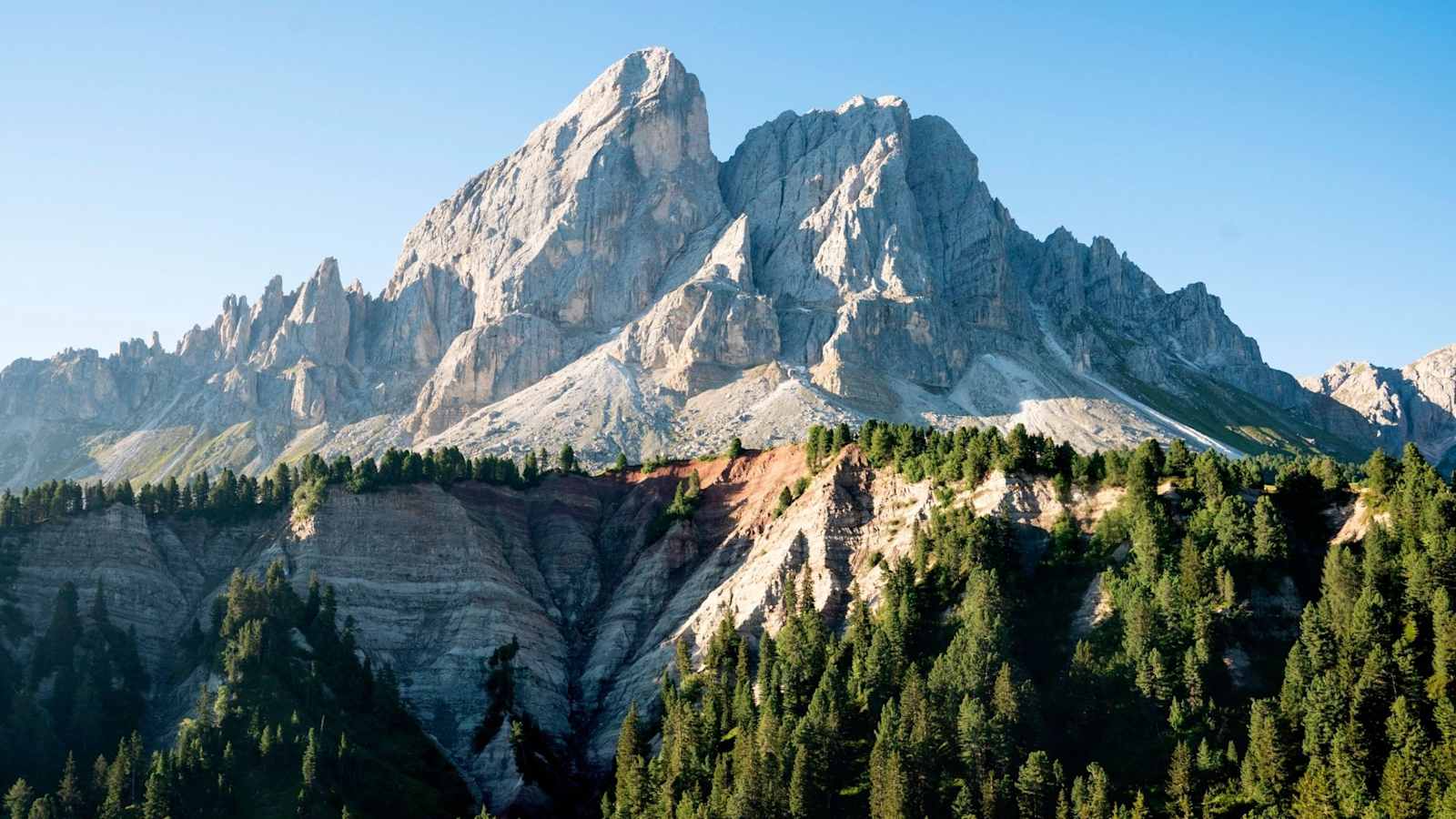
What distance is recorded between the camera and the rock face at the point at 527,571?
5891 inches

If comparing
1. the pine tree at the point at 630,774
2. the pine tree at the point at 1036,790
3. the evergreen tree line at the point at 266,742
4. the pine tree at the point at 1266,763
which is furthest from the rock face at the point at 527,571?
the pine tree at the point at 1266,763

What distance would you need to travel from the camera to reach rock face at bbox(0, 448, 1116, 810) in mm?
149625

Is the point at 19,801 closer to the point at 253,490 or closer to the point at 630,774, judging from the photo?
the point at 630,774

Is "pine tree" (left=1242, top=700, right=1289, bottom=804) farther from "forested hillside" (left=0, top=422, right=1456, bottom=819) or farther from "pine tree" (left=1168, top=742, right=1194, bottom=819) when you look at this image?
"pine tree" (left=1168, top=742, right=1194, bottom=819)

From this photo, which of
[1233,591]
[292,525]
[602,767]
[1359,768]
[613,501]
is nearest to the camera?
[1359,768]

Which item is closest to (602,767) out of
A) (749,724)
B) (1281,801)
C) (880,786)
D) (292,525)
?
(749,724)

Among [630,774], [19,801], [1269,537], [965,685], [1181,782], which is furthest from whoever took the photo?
A: [1269,537]

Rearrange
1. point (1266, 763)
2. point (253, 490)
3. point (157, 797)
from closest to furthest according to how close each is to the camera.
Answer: point (1266, 763) < point (157, 797) < point (253, 490)

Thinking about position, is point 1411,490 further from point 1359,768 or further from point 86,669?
point 86,669

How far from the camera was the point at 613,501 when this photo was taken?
624 ft

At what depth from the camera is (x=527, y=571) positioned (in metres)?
175

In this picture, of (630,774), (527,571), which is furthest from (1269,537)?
(527,571)

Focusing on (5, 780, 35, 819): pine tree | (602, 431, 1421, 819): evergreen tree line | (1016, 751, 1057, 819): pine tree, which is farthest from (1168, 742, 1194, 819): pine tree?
(5, 780, 35, 819): pine tree

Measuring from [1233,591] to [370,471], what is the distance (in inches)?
3783
